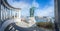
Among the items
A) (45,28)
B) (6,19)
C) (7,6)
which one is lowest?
(45,28)

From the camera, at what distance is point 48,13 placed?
254 centimetres

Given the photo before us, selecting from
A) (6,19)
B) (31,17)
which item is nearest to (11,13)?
(6,19)

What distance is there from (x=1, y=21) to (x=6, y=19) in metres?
0.10

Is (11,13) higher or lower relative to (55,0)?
lower

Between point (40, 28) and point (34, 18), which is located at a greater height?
point (34, 18)

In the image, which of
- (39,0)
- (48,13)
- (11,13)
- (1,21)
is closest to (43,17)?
(48,13)

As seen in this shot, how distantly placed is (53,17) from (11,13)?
752 mm

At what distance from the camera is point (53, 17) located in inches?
99.3

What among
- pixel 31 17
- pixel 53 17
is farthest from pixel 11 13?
→ pixel 53 17

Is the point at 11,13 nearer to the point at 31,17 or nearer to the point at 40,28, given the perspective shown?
the point at 31,17

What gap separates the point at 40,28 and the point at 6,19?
627mm

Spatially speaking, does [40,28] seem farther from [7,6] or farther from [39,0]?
[7,6]

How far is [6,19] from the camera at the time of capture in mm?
2562

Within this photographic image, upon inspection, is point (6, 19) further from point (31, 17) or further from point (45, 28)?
point (45, 28)
